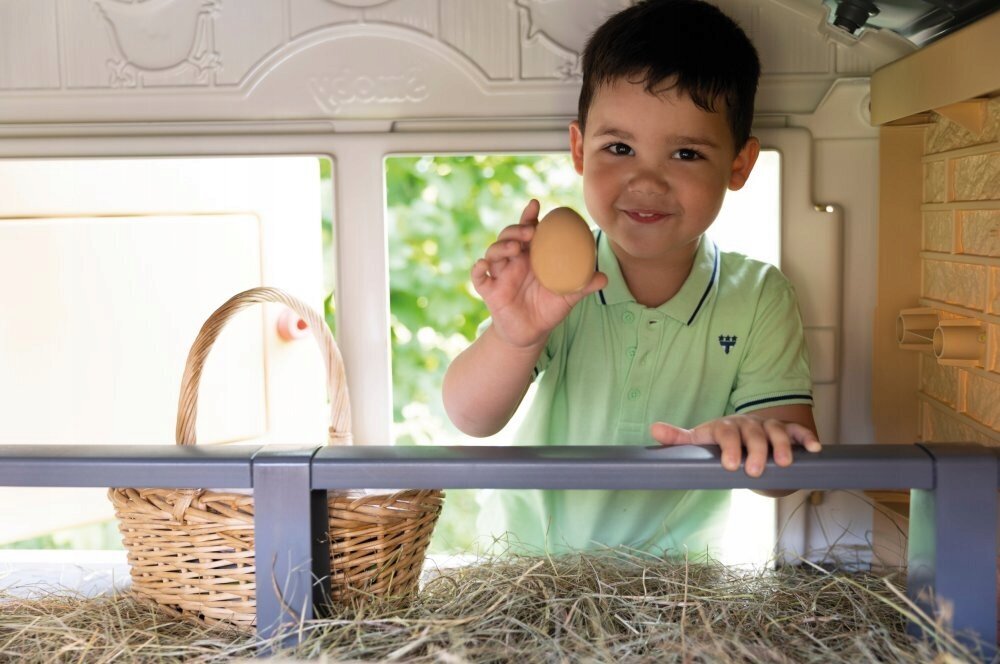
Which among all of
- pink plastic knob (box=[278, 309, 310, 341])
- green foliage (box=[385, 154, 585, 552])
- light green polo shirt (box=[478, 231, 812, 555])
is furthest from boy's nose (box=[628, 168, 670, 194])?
green foliage (box=[385, 154, 585, 552])

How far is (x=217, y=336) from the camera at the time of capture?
3.91 ft

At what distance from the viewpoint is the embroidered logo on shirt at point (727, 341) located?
1.42m

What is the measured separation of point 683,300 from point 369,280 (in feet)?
1.56

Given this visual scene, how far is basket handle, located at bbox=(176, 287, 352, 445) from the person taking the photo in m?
1.15

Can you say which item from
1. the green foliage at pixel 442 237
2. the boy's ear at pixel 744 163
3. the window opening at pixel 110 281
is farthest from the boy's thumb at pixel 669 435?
the green foliage at pixel 442 237

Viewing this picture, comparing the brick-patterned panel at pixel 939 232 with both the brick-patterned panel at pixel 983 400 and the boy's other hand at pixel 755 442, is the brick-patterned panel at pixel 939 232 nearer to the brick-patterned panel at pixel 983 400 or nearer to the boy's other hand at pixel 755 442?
the brick-patterned panel at pixel 983 400

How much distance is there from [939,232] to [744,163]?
29cm

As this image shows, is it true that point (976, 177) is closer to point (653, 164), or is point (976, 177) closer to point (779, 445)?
point (653, 164)

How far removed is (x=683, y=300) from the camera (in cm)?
142

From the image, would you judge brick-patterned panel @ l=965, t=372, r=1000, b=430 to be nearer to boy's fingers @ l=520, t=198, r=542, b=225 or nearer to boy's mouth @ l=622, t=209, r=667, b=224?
→ boy's mouth @ l=622, t=209, r=667, b=224

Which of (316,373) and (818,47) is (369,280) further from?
(818,47)

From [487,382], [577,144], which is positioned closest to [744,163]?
[577,144]

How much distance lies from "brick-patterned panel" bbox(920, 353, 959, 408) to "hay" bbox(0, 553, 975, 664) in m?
0.38

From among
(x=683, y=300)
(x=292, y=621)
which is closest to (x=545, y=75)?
(x=683, y=300)
